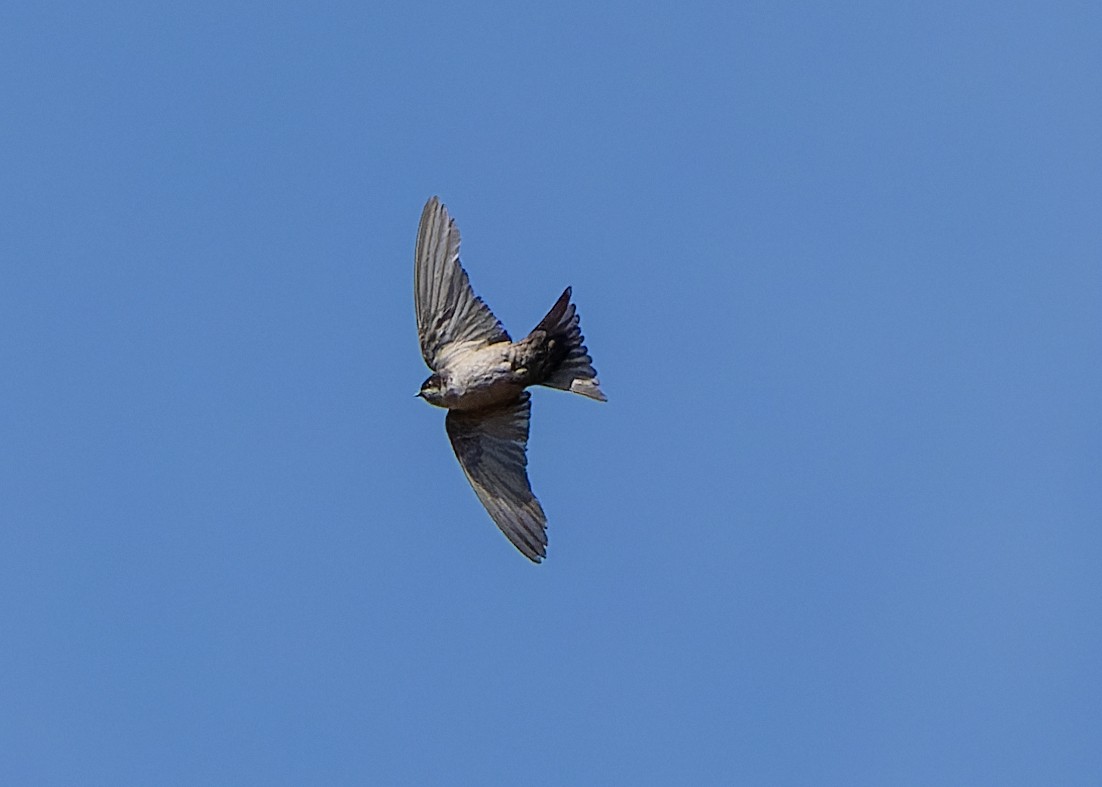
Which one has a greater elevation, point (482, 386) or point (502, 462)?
point (482, 386)

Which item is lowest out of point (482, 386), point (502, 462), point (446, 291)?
point (502, 462)

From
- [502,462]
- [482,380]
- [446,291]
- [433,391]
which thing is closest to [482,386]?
[482,380]

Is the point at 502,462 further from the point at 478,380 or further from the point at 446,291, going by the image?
the point at 446,291

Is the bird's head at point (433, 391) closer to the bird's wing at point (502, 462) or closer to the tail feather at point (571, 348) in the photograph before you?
the bird's wing at point (502, 462)

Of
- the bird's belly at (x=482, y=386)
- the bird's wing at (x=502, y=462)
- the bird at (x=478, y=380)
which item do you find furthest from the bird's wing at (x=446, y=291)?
the bird's wing at (x=502, y=462)

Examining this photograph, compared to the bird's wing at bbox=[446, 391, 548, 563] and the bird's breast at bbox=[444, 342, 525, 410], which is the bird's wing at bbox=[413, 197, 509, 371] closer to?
the bird's breast at bbox=[444, 342, 525, 410]

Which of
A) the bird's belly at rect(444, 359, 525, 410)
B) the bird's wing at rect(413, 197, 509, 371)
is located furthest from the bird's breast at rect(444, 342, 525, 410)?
the bird's wing at rect(413, 197, 509, 371)

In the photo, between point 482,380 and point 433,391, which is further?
point 433,391
